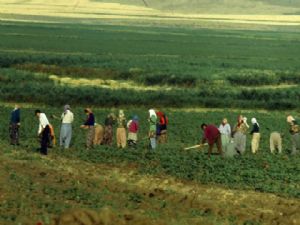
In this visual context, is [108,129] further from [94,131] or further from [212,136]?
[212,136]

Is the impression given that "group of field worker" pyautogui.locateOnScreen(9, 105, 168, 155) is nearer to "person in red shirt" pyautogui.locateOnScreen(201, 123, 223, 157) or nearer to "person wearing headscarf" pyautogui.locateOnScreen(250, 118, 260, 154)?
"person in red shirt" pyautogui.locateOnScreen(201, 123, 223, 157)

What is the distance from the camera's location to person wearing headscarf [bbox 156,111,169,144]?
26.0m

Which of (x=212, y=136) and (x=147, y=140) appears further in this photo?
(x=147, y=140)

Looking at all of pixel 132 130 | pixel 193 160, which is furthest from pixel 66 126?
pixel 193 160

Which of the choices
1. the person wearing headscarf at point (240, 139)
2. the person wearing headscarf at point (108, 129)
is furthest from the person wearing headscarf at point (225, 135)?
the person wearing headscarf at point (108, 129)

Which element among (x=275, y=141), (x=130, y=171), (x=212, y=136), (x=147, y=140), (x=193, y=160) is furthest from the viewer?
(x=147, y=140)

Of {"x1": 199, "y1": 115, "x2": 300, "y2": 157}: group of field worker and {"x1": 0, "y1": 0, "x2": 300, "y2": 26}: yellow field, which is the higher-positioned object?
{"x1": 0, "y1": 0, "x2": 300, "y2": 26}: yellow field

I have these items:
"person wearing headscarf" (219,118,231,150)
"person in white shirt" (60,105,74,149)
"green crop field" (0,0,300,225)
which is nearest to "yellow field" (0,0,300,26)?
"green crop field" (0,0,300,225)

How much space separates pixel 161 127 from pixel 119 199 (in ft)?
29.8

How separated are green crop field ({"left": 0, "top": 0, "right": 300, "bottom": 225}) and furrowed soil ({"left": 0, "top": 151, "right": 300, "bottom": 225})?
0.08ft

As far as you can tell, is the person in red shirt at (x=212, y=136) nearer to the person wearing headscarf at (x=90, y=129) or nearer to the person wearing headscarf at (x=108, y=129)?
the person wearing headscarf at (x=108, y=129)

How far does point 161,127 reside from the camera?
26.2 m

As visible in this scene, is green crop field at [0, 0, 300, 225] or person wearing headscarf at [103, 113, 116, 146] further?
person wearing headscarf at [103, 113, 116, 146]

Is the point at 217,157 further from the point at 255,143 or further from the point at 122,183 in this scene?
the point at 122,183
